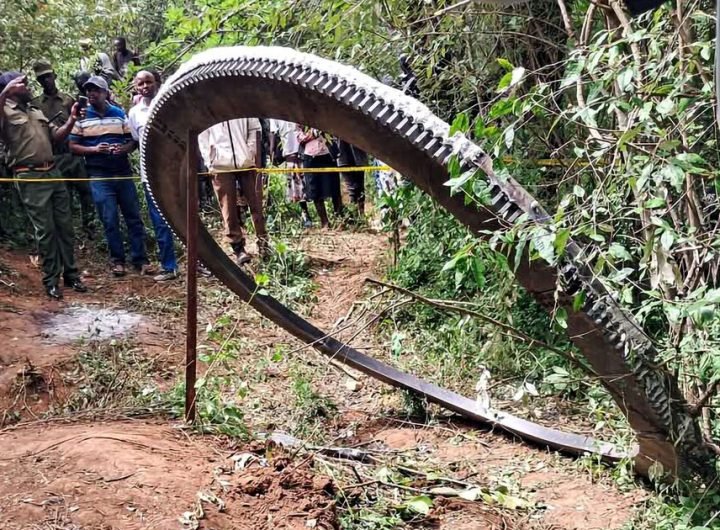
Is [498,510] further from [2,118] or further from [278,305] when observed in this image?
[2,118]

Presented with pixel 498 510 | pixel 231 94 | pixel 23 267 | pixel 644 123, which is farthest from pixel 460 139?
pixel 23 267

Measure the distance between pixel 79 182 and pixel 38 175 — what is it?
1.79 metres

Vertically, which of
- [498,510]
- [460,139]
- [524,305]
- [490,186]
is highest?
[460,139]

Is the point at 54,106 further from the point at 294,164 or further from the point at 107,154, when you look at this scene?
the point at 294,164

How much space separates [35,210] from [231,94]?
13.7 ft

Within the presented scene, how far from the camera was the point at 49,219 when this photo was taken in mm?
7277

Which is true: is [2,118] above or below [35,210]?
above

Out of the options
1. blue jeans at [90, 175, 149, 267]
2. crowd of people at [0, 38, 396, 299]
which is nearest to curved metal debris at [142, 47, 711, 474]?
crowd of people at [0, 38, 396, 299]

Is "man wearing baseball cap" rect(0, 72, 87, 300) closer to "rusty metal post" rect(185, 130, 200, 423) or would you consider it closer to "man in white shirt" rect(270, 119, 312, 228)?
"man in white shirt" rect(270, 119, 312, 228)

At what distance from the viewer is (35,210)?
23.7ft

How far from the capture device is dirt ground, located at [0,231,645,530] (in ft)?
10.5

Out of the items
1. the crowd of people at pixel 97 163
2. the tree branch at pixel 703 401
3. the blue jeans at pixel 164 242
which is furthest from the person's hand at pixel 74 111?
the tree branch at pixel 703 401

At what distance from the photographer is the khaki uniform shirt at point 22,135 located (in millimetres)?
7129

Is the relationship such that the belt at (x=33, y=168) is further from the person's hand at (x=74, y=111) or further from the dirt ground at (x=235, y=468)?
the dirt ground at (x=235, y=468)
